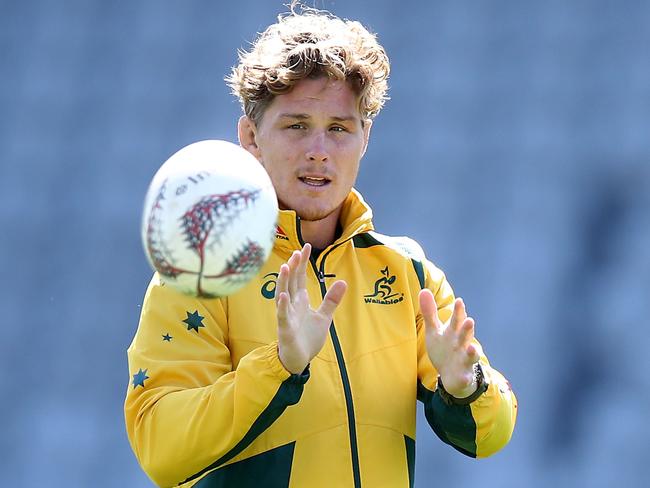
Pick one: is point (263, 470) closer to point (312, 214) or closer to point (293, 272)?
point (293, 272)

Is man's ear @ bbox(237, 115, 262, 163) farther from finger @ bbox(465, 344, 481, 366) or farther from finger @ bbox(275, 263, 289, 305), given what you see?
finger @ bbox(465, 344, 481, 366)

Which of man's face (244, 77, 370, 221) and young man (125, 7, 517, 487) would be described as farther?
man's face (244, 77, 370, 221)

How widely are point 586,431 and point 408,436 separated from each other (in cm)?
252

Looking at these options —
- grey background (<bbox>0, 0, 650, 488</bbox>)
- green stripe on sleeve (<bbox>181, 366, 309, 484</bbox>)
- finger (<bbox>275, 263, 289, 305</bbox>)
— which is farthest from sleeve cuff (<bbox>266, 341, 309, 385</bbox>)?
grey background (<bbox>0, 0, 650, 488</bbox>)

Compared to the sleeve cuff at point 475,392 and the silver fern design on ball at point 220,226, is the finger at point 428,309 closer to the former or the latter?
the sleeve cuff at point 475,392

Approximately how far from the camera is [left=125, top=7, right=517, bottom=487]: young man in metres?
2.34

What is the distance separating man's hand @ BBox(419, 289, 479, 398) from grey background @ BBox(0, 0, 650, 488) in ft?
8.08

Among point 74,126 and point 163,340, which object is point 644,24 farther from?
point 163,340

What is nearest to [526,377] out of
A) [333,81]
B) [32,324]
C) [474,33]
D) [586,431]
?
[586,431]

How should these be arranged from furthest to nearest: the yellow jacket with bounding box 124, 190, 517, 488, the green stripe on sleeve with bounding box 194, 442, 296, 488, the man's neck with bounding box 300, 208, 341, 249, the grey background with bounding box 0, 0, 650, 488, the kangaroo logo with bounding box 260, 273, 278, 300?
the grey background with bounding box 0, 0, 650, 488
the man's neck with bounding box 300, 208, 341, 249
the kangaroo logo with bounding box 260, 273, 278, 300
the green stripe on sleeve with bounding box 194, 442, 296, 488
the yellow jacket with bounding box 124, 190, 517, 488

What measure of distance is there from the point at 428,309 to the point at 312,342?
12.8 inches

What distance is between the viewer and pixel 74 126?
5828 mm

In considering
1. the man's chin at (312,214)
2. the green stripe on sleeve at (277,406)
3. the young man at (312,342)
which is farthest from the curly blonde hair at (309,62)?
the green stripe on sleeve at (277,406)

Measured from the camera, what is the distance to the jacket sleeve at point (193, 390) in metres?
2.31
